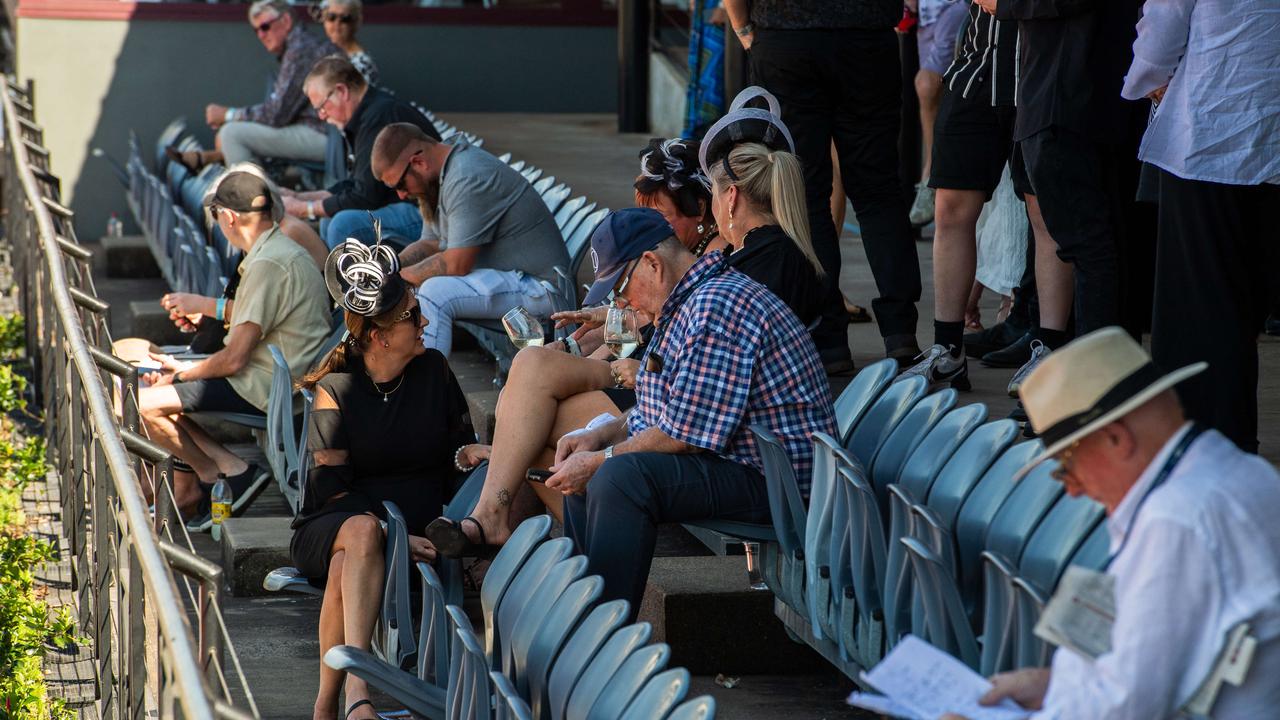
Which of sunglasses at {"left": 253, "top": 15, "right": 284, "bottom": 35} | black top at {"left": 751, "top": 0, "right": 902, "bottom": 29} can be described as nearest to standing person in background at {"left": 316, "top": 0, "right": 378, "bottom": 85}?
sunglasses at {"left": 253, "top": 15, "right": 284, "bottom": 35}

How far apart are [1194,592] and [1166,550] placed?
63 mm

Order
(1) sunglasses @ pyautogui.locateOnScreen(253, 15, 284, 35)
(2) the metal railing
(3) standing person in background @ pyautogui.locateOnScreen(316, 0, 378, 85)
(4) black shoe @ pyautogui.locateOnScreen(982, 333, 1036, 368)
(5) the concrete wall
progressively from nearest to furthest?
1. (2) the metal railing
2. (4) black shoe @ pyautogui.locateOnScreen(982, 333, 1036, 368)
3. (3) standing person in background @ pyautogui.locateOnScreen(316, 0, 378, 85)
4. (1) sunglasses @ pyautogui.locateOnScreen(253, 15, 284, 35)
5. (5) the concrete wall

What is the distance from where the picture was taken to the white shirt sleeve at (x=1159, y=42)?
395 centimetres

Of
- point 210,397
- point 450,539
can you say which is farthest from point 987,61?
point 210,397

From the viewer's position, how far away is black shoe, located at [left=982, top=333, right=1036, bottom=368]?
5.70 meters

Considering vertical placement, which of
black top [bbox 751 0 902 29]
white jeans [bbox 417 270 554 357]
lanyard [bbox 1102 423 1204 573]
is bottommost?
white jeans [bbox 417 270 554 357]

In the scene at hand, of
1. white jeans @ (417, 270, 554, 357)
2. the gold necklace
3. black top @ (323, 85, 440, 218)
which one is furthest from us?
black top @ (323, 85, 440, 218)

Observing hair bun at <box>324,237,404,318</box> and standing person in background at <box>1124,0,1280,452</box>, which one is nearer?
standing person in background at <box>1124,0,1280,452</box>

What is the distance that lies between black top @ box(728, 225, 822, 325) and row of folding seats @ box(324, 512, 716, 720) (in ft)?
3.38

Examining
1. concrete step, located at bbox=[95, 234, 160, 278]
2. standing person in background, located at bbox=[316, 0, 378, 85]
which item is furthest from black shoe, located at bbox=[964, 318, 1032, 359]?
concrete step, located at bbox=[95, 234, 160, 278]

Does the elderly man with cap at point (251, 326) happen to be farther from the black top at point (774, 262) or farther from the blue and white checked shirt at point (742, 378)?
the blue and white checked shirt at point (742, 378)

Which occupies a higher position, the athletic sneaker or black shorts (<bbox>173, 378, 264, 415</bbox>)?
the athletic sneaker

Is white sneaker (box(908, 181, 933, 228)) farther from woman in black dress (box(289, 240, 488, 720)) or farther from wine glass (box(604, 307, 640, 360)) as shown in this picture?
woman in black dress (box(289, 240, 488, 720))

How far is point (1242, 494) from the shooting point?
2.14 metres
